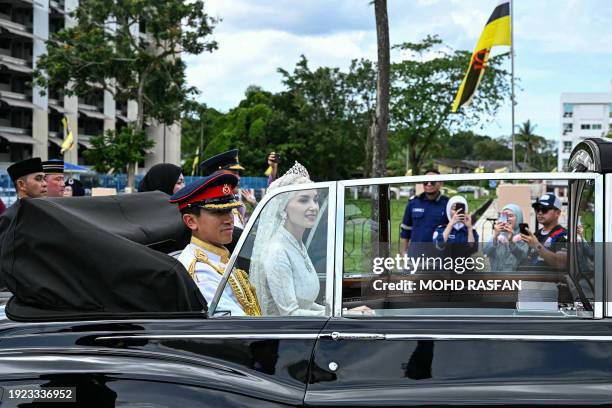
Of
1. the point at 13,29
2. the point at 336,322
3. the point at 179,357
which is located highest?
the point at 13,29

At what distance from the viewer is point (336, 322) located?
2752mm

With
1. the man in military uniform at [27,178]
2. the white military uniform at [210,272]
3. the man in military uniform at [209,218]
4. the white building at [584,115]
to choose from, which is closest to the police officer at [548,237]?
the white military uniform at [210,272]

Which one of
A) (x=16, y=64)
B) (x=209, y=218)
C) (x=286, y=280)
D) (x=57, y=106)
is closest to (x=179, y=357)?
(x=286, y=280)

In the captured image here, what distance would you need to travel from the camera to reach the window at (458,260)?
2.84 m

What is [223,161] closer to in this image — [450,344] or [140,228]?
[140,228]

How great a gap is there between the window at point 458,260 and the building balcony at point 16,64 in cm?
5033

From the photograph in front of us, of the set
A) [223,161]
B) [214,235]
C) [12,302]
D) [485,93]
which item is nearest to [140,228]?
[214,235]

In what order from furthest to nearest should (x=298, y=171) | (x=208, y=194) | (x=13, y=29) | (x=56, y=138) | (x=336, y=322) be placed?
1. (x=56, y=138)
2. (x=13, y=29)
3. (x=298, y=171)
4. (x=208, y=194)
5. (x=336, y=322)

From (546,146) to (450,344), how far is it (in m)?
140

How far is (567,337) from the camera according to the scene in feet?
8.44

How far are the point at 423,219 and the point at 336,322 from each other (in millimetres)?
722

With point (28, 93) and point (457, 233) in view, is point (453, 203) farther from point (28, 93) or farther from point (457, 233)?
point (28, 93)

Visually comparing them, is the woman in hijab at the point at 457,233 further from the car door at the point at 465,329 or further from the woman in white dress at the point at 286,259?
the woman in white dress at the point at 286,259

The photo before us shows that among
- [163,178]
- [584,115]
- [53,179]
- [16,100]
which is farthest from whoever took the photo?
[584,115]
